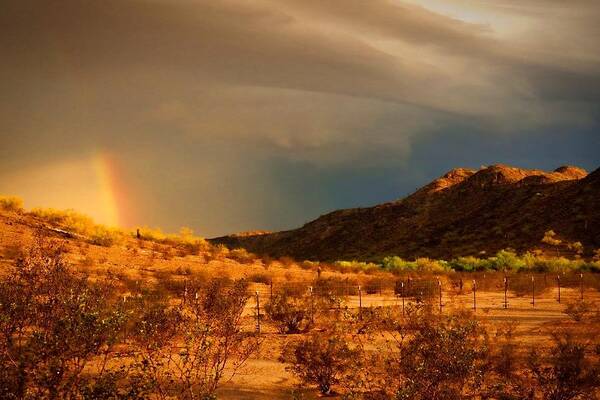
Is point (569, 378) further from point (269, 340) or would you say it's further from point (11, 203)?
point (11, 203)

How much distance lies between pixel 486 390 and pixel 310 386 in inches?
200

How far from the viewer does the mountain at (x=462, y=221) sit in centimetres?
7631

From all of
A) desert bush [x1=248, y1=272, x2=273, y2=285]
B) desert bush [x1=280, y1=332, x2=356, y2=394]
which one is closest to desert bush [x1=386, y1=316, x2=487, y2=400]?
desert bush [x1=280, y1=332, x2=356, y2=394]

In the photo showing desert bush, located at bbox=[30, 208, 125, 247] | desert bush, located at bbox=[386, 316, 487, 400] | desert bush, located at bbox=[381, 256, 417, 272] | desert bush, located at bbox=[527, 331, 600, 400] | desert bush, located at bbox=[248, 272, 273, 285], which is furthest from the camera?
desert bush, located at bbox=[381, 256, 417, 272]

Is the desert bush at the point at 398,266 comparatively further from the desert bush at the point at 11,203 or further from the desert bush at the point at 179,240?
the desert bush at the point at 11,203

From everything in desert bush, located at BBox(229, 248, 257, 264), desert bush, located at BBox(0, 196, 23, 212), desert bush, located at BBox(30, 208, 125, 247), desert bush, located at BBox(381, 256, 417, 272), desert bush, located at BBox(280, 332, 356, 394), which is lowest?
desert bush, located at BBox(280, 332, 356, 394)

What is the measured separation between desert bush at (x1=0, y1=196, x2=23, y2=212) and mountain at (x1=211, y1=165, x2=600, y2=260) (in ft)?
152

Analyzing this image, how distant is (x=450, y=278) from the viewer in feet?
152

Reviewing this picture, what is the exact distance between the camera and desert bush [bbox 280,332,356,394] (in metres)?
16.8

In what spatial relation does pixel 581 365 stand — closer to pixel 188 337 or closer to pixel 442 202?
pixel 188 337

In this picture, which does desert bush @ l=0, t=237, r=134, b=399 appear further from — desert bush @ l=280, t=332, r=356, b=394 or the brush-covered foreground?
desert bush @ l=280, t=332, r=356, b=394

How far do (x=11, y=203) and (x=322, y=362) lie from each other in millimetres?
46314

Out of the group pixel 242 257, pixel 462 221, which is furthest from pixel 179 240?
pixel 462 221

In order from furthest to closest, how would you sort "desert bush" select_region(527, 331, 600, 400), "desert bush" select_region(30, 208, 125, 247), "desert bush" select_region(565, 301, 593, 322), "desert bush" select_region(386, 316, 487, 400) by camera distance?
"desert bush" select_region(30, 208, 125, 247)
"desert bush" select_region(565, 301, 593, 322)
"desert bush" select_region(527, 331, 600, 400)
"desert bush" select_region(386, 316, 487, 400)
